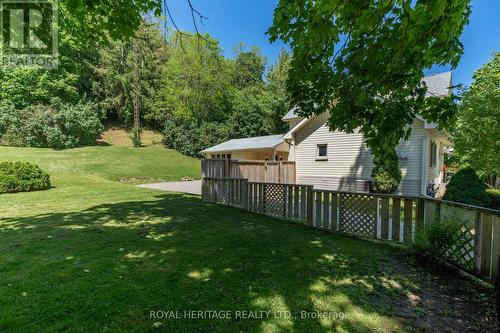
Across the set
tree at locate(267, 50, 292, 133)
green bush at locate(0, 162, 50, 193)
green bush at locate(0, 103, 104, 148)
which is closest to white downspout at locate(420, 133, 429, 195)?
green bush at locate(0, 162, 50, 193)

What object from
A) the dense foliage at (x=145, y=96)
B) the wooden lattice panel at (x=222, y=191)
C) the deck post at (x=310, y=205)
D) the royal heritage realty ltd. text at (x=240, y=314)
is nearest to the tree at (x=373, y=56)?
the royal heritage realty ltd. text at (x=240, y=314)

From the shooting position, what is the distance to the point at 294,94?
182 inches

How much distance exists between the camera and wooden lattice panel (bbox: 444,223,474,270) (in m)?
3.95

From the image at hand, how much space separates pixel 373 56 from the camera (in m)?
3.59

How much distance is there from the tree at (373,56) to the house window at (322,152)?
1040 cm

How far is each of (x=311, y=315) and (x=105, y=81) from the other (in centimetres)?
4065

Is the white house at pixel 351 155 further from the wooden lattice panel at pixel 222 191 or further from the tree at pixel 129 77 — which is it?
the tree at pixel 129 77

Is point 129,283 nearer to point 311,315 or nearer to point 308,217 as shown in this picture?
point 311,315

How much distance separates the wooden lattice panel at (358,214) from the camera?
586cm

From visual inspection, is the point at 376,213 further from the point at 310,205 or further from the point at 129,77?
the point at 129,77

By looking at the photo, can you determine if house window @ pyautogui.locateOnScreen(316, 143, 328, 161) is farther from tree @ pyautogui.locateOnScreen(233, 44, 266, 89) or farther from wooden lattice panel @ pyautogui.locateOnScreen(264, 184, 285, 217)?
tree @ pyautogui.locateOnScreen(233, 44, 266, 89)

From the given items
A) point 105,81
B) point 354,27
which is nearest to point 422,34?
point 354,27

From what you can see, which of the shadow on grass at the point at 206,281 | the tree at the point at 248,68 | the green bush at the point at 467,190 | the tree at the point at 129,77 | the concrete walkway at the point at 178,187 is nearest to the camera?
the shadow on grass at the point at 206,281

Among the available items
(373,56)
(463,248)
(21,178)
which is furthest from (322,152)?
(21,178)
